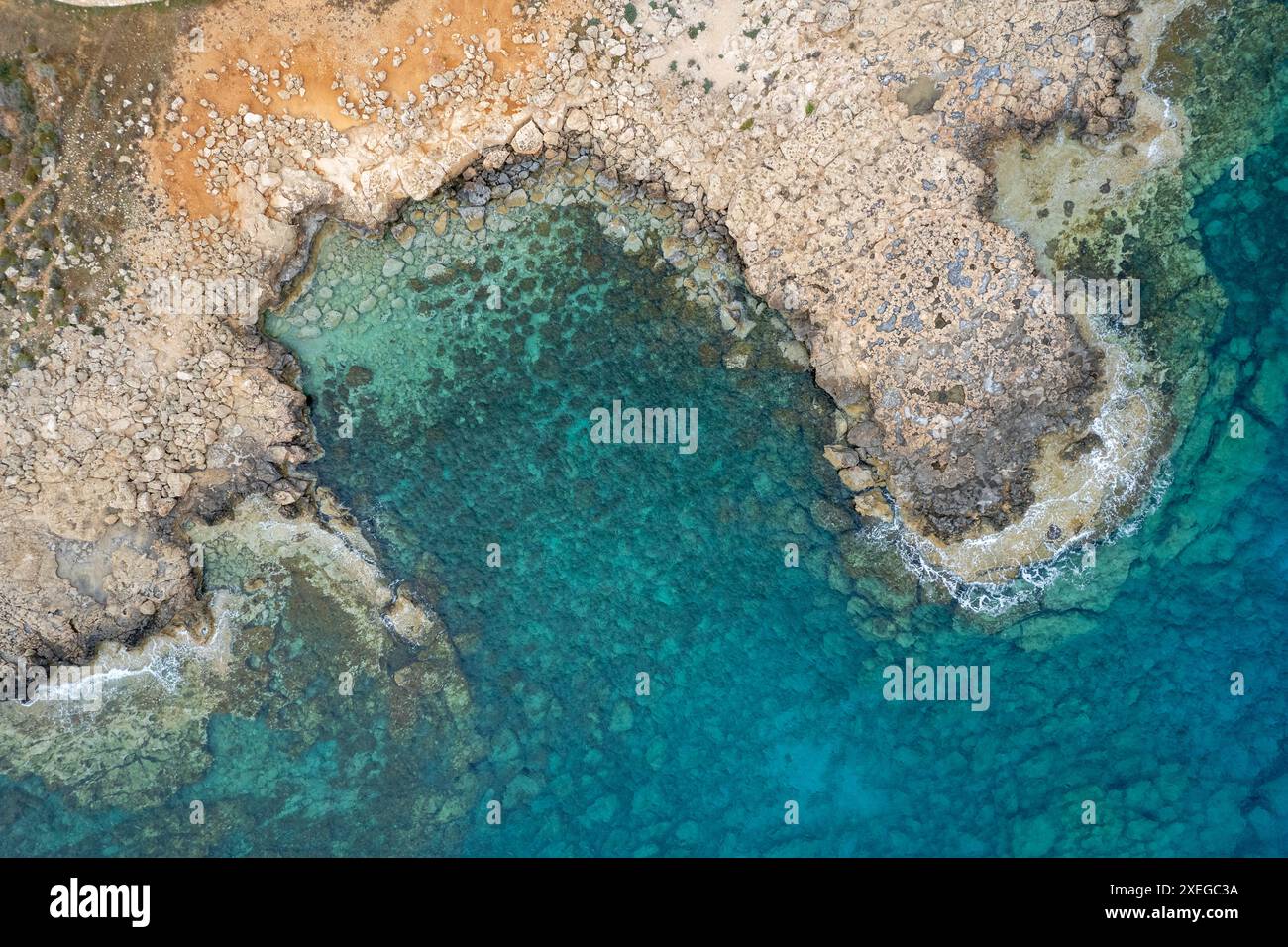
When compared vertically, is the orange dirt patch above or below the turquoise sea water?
above

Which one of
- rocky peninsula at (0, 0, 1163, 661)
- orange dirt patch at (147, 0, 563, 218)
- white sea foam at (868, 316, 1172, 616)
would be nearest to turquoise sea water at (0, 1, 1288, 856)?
white sea foam at (868, 316, 1172, 616)

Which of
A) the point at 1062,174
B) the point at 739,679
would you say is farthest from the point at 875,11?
the point at 739,679

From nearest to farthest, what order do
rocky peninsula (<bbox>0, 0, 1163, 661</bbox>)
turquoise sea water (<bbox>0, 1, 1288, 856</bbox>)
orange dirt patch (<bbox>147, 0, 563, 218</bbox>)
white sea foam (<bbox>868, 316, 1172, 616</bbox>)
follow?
orange dirt patch (<bbox>147, 0, 563, 218</bbox>) < rocky peninsula (<bbox>0, 0, 1163, 661</bbox>) < white sea foam (<bbox>868, 316, 1172, 616</bbox>) < turquoise sea water (<bbox>0, 1, 1288, 856</bbox>)

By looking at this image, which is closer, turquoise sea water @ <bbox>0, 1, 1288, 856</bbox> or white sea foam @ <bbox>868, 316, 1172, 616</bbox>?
white sea foam @ <bbox>868, 316, 1172, 616</bbox>

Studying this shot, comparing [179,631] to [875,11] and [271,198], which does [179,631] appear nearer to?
[271,198]

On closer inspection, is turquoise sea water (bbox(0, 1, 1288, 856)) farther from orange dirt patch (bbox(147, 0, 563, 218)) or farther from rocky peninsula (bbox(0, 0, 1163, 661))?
orange dirt patch (bbox(147, 0, 563, 218))

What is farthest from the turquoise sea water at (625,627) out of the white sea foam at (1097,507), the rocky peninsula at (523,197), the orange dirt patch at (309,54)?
the orange dirt patch at (309,54)

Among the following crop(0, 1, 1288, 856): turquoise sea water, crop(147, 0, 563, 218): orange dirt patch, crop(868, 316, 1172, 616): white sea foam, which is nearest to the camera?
crop(147, 0, 563, 218): orange dirt patch

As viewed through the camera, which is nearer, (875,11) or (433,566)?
(875,11)
